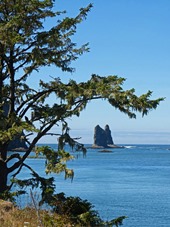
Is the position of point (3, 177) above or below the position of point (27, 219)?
above

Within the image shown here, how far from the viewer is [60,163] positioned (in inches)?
639

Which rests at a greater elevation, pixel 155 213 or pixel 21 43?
pixel 21 43

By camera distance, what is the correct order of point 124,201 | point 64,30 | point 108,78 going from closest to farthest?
point 108,78 < point 64,30 < point 124,201

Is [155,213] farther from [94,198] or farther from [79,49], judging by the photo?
[79,49]

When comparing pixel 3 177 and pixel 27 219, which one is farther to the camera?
pixel 3 177

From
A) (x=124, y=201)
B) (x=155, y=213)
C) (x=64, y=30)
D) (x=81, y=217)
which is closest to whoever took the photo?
(x=81, y=217)

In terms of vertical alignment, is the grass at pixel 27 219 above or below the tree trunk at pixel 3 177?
below

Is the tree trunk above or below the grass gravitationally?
above

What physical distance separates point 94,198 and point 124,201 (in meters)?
3.79

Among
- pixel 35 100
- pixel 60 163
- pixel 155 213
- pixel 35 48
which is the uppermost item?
pixel 35 48

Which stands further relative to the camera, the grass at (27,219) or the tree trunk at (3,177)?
the tree trunk at (3,177)

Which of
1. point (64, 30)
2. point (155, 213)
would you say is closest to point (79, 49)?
point (64, 30)

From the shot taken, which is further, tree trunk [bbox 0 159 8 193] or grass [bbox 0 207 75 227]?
tree trunk [bbox 0 159 8 193]

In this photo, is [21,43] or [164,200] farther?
[164,200]
